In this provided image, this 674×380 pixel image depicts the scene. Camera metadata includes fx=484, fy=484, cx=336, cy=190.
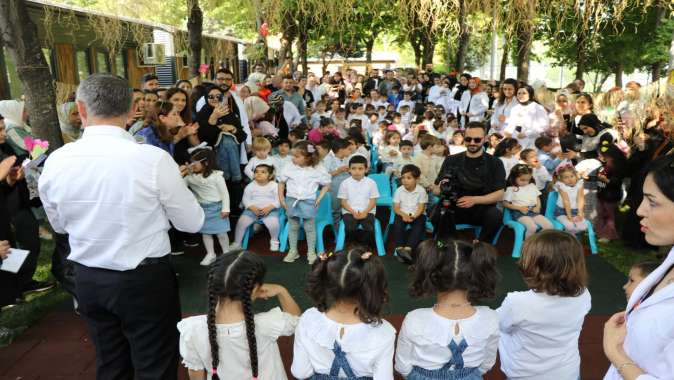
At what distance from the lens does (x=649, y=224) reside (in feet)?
4.50

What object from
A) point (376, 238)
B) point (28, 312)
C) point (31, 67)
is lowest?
point (28, 312)

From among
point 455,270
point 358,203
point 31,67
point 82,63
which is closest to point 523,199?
point 358,203

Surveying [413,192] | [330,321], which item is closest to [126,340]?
[330,321]

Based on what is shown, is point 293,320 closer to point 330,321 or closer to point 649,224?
point 330,321

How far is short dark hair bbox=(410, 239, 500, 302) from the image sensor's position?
6.83 ft

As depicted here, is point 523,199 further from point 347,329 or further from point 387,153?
point 347,329

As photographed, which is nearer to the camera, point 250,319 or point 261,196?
point 250,319

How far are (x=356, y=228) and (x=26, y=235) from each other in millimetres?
2766

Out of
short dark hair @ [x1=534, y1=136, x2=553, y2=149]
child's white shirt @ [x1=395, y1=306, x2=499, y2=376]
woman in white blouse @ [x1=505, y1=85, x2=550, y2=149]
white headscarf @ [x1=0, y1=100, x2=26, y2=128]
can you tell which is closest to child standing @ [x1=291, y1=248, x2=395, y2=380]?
child's white shirt @ [x1=395, y1=306, x2=499, y2=376]

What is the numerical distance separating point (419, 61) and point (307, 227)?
20000mm

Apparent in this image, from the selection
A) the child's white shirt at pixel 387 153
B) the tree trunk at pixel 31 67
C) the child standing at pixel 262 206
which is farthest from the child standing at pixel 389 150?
the tree trunk at pixel 31 67

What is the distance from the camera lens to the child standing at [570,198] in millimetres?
4754

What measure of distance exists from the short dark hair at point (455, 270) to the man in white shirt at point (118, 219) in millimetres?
1010

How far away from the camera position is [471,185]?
4633 mm
